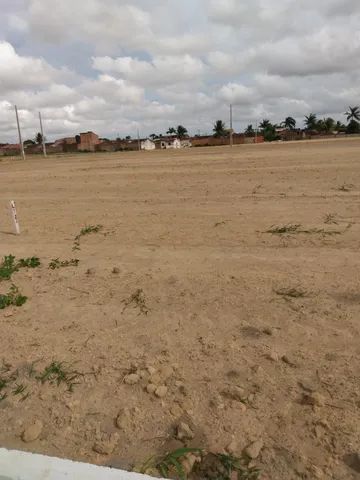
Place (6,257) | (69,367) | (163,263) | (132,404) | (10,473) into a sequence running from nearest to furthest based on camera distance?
(10,473) < (132,404) < (69,367) < (163,263) < (6,257)

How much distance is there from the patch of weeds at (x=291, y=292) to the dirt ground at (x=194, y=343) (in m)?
0.02

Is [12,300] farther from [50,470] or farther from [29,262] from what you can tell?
[50,470]

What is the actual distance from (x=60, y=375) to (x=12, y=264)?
3.27m

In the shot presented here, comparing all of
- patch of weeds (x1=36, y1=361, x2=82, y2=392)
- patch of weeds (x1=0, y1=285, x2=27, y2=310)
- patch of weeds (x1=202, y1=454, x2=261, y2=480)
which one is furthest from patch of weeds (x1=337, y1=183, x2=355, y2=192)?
patch of weeds (x1=202, y1=454, x2=261, y2=480)

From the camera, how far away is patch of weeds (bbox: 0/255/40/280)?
5.58 metres

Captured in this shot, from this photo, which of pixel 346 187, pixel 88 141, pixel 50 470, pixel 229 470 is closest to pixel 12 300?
pixel 50 470

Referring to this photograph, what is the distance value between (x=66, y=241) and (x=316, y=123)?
10821cm

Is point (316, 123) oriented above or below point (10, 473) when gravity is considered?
above

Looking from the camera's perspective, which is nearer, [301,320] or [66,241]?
[301,320]

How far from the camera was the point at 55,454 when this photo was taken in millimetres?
2508

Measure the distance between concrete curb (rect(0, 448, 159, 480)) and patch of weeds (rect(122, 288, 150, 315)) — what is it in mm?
2037

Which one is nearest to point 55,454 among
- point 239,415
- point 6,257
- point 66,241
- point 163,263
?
point 239,415

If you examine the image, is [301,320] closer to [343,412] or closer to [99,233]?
[343,412]

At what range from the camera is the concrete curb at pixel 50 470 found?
217 cm
